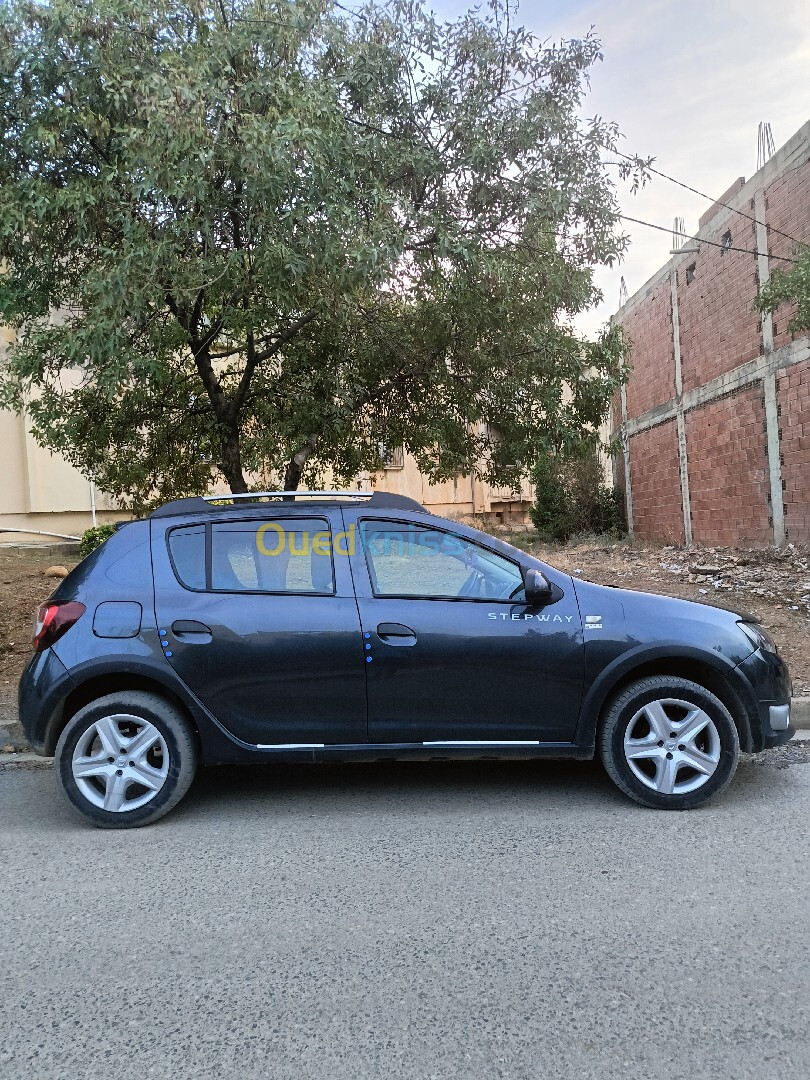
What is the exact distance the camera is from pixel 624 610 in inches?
171

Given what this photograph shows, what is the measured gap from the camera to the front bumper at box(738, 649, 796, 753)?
169 inches

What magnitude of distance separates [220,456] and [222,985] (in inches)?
268

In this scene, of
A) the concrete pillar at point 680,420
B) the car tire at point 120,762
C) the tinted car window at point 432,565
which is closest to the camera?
the car tire at point 120,762

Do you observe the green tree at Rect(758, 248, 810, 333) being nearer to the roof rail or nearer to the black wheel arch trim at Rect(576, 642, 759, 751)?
the black wheel arch trim at Rect(576, 642, 759, 751)

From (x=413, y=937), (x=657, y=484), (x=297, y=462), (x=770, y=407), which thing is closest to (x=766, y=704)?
(x=413, y=937)

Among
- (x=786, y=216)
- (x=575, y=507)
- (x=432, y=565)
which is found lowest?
(x=432, y=565)

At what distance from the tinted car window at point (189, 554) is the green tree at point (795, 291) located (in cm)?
580

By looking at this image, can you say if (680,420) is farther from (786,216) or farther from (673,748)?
(673,748)

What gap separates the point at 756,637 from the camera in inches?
174

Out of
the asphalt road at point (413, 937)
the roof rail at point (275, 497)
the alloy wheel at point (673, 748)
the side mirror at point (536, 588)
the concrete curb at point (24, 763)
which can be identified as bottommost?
the asphalt road at point (413, 937)

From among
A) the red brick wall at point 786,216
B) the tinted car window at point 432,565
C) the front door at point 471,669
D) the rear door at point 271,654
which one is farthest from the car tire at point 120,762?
the red brick wall at point 786,216

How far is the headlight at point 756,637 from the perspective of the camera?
4.39m

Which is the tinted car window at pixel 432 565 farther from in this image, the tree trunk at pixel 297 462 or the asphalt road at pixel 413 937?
the tree trunk at pixel 297 462

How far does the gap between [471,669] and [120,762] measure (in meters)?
1.87
